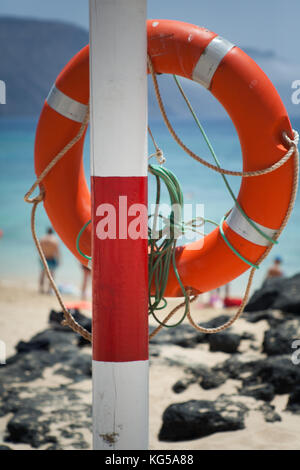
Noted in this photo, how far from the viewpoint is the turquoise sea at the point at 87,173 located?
12445 millimetres

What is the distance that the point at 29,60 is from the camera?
80.5 ft

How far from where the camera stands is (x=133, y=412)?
87.7 inches

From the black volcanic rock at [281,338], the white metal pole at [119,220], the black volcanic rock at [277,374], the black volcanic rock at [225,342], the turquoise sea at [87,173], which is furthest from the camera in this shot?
the turquoise sea at [87,173]

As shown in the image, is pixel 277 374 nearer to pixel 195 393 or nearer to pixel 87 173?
pixel 195 393

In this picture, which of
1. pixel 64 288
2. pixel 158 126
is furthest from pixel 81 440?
pixel 158 126

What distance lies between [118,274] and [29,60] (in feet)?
77.3

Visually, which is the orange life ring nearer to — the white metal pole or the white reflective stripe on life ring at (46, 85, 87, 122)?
the white reflective stripe on life ring at (46, 85, 87, 122)

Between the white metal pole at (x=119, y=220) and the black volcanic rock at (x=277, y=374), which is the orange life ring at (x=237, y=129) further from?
A: the black volcanic rock at (x=277, y=374)

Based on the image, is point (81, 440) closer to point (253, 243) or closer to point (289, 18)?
point (253, 243)

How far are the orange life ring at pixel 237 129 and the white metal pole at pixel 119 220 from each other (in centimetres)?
37

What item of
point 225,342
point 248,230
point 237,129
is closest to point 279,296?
point 225,342

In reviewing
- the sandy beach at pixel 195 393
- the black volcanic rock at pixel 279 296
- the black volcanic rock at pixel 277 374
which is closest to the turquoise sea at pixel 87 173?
the black volcanic rock at pixel 279 296

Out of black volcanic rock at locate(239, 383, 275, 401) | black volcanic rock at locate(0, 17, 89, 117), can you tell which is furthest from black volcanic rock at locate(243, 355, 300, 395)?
black volcanic rock at locate(0, 17, 89, 117)

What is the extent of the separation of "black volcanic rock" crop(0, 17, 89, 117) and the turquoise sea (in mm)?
863
